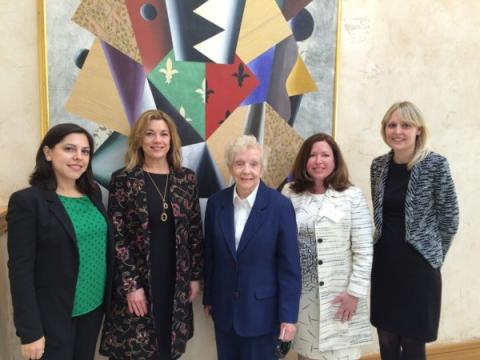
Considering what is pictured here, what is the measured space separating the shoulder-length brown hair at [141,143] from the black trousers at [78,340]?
68 centimetres

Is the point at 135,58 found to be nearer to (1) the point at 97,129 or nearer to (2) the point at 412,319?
(1) the point at 97,129

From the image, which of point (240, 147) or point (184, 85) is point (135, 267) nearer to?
point (240, 147)

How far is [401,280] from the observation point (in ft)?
6.47

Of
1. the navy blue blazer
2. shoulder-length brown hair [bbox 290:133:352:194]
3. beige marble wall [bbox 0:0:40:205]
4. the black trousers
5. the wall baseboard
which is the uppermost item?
beige marble wall [bbox 0:0:40:205]

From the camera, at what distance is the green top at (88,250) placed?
5.11ft

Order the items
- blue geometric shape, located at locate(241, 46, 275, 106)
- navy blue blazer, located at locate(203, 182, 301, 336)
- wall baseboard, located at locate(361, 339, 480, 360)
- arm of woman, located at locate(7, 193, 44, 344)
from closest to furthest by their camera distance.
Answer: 1. arm of woman, located at locate(7, 193, 44, 344)
2. navy blue blazer, located at locate(203, 182, 301, 336)
3. blue geometric shape, located at locate(241, 46, 275, 106)
4. wall baseboard, located at locate(361, 339, 480, 360)

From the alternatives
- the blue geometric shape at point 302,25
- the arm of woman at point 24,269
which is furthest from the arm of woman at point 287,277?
the blue geometric shape at point 302,25

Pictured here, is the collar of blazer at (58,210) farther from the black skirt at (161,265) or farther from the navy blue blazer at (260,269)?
the navy blue blazer at (260,269)

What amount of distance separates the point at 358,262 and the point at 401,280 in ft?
0.81

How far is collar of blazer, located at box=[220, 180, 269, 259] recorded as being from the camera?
5.78 feet

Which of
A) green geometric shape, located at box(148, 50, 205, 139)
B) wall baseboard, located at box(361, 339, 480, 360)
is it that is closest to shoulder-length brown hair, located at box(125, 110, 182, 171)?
green geometric shape, located at box(148, 50, 205, 139)

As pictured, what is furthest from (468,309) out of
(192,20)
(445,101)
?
(192,20)

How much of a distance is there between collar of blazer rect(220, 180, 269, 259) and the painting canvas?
47 cm

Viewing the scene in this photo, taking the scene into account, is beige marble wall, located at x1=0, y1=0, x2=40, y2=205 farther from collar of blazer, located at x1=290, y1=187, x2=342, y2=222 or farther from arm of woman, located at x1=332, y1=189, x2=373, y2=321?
arm of woman, located at x1=332, y1=189, x2=373, y2=321
